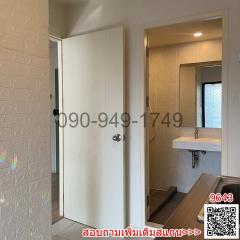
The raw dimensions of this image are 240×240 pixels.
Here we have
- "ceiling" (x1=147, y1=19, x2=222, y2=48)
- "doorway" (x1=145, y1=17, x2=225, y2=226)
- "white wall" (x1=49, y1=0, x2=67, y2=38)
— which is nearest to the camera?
"white wall" (x1=49, y1=0, x2=67, y2=38)

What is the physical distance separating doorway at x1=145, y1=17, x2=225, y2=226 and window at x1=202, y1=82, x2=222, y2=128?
19mm

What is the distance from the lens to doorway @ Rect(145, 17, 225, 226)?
10.7 ft

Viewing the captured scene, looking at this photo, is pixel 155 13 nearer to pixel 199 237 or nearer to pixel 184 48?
pixel 184 48

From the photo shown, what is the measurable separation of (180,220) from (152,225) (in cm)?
170

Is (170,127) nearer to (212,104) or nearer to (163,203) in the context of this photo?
(212,104)

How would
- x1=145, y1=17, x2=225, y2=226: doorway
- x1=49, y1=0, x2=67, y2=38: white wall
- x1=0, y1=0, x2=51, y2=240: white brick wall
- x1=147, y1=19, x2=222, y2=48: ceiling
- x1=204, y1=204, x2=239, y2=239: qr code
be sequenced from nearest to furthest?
x1=204, y1=204, x2=239, y2=239: qr code
x1=0, y1=0, x2=51, y2=240: white brick wall
x1=49, y1=0, x2=67, y2=38: white wall
x1=147, y1=19, x2=222, y2=48: ceiling
x1=145, y1=17, x2=225, y2=226: doorway

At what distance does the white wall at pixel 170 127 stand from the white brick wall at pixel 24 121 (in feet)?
7.29

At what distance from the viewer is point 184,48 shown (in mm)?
3465

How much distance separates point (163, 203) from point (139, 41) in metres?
2.04

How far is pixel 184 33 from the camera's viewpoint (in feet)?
9.98

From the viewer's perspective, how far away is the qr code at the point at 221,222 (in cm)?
76

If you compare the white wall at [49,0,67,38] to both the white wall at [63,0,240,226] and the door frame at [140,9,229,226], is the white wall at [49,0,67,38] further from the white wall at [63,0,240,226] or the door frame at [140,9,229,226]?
the door frame at [140,9,229,226]

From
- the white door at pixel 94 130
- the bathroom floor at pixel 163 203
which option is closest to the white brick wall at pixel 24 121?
the white door at pixel 94 130

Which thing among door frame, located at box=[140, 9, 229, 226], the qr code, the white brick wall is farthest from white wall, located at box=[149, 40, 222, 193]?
the qr code
